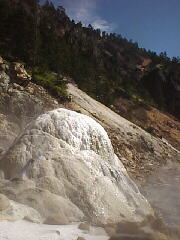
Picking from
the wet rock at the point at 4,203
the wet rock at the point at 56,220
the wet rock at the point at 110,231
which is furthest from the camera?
Result: the wet rock at the point at 110,231

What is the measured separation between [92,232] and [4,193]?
3.22 meters

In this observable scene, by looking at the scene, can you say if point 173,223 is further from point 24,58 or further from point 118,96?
point 118,96

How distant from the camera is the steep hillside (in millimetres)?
39500

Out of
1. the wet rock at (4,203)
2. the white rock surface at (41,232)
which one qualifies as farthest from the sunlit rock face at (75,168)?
the white rock surface at (41,232)

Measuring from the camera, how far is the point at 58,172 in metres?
13.2

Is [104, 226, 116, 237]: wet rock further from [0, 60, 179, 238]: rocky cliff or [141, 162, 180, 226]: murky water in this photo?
[141, 162, 180, 226]: murky water

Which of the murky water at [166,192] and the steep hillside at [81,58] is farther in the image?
the steep hillside at [81,58]

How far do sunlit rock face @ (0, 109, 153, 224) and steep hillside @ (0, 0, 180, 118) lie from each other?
16157mm

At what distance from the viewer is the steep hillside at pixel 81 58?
130ft

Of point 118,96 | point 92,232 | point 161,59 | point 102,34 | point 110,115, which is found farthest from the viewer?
point 102,34

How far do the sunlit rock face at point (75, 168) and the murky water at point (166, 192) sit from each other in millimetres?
1712

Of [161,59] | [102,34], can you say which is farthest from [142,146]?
[102,34]

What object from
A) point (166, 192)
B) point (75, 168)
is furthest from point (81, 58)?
point (75, 168)

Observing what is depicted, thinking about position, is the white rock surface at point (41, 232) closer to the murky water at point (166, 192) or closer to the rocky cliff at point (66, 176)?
the rocky cliff at point (66, 176)
